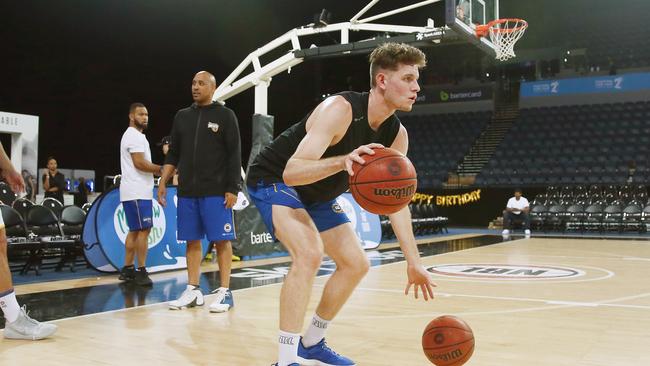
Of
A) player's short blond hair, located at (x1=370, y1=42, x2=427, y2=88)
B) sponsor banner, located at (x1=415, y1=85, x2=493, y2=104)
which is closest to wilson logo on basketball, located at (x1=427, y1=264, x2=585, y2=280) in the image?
player's short blond hair, located at (x1=370, y1=42, x2=427, y2=88)

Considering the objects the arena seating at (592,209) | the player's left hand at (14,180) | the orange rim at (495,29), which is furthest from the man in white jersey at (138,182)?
the arena seating at (592,209)

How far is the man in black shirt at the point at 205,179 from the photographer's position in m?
4.59

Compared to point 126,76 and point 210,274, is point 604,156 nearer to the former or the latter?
point 126,76

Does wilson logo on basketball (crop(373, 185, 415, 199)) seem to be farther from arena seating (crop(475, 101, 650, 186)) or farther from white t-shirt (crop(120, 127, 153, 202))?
arena seating (crop(475, 101, 650, 186))

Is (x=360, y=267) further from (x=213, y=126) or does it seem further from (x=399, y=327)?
(x=213, y=126)

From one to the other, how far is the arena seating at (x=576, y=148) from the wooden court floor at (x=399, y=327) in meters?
11.3

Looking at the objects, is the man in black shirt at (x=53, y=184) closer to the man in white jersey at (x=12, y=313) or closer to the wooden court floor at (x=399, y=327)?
the wooden court floor at (x=399, y=327)

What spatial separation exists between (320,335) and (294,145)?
91cm

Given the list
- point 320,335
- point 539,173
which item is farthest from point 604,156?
point 320,335

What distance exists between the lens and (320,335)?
2.99m

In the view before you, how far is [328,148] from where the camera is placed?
280 cm

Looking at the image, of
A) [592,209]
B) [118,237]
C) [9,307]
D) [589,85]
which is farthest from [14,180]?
[589,85]

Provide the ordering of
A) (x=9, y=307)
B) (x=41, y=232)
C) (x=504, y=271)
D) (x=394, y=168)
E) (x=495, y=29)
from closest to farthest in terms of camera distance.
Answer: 1. (x=394, y=168)
2. (x=9, y=307)
3. (x=504, y=271)
4. (x=41, y=232)
5. (x=495, y=29)

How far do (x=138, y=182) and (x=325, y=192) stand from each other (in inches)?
128
